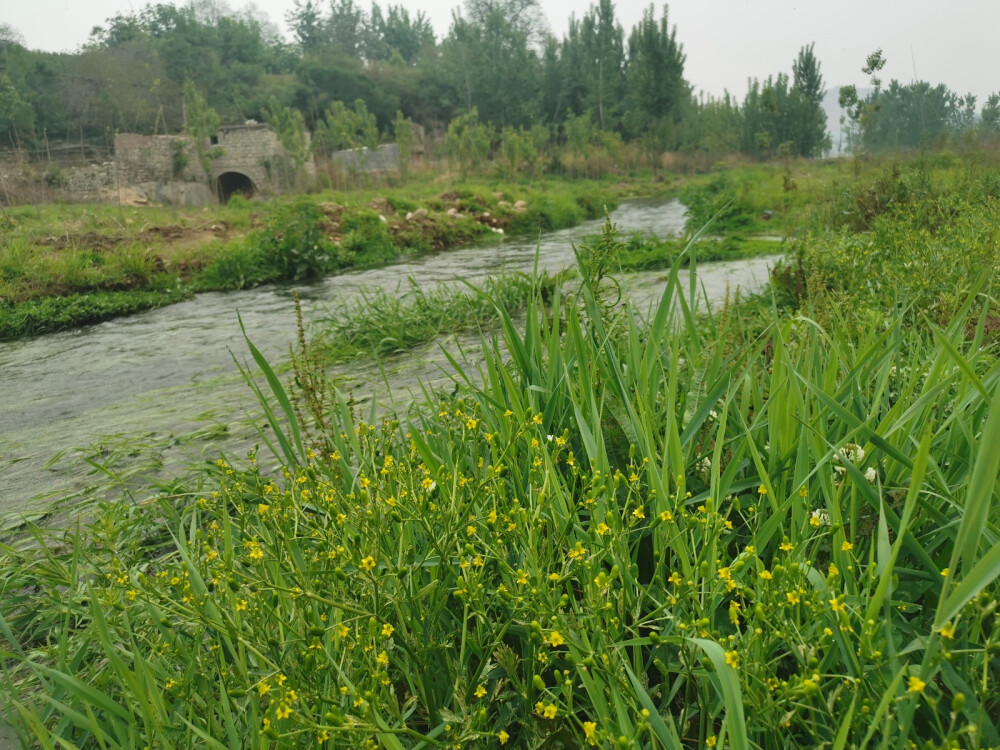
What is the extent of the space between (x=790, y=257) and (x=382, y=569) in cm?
481

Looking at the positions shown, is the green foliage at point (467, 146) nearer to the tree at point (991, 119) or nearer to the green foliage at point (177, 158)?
the green foliage at point (177, 158)

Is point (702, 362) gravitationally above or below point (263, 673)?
above

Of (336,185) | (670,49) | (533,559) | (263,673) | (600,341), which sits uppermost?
(670,49)

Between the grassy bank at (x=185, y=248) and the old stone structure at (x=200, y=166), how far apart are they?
12.1m

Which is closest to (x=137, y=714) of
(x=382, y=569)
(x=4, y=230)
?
(x=382, y=569)

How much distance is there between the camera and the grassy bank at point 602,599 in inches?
38.7

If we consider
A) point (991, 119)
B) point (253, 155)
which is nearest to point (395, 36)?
point (253, 155)

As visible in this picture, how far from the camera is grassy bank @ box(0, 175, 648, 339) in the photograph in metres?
9.24

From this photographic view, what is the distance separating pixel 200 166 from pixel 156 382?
32591 millimetres

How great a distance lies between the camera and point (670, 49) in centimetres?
4597

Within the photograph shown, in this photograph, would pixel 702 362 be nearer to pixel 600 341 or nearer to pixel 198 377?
pixel 600 341

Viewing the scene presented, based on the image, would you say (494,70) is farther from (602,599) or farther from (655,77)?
(602,599)

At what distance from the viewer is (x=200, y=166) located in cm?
3350

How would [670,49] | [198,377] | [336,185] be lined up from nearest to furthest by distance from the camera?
[198,377] < [336,185] < [670,49]
